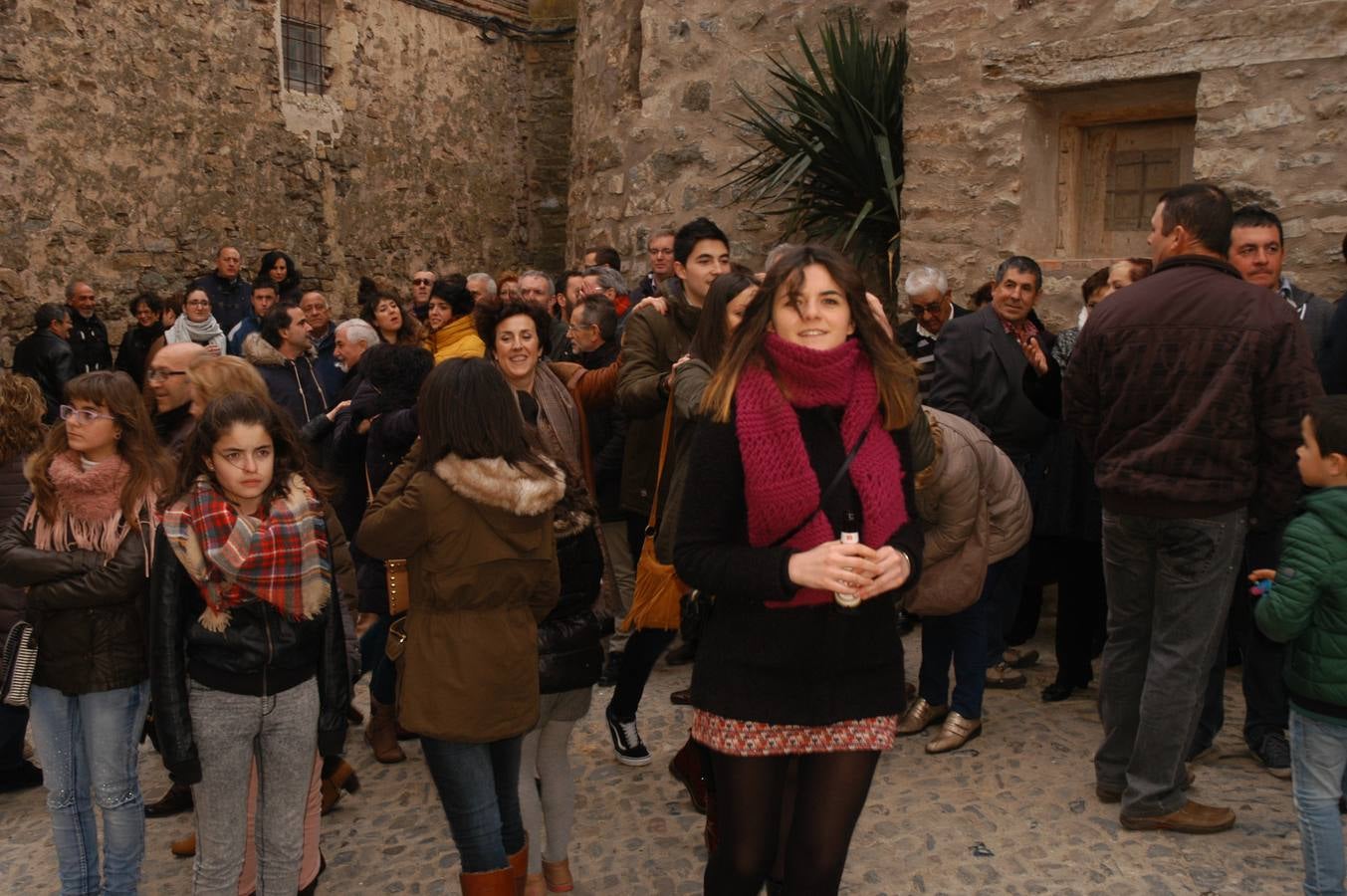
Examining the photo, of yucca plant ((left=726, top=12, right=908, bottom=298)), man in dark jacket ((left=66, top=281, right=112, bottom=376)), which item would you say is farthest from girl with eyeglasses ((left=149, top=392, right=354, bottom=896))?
man in dark jacket ((left=66, top=281, right=112, bottom=376))

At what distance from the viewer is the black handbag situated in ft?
11.1

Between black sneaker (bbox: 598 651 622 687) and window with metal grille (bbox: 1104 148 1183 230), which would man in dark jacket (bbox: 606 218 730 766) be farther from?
window with metal grille (bbox: 1104 148 1183 230)

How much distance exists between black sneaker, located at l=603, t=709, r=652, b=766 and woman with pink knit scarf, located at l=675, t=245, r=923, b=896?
1877mm

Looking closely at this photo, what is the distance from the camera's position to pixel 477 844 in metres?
Result: 3.18

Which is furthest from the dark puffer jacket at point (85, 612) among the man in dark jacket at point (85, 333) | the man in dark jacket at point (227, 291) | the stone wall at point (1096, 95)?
the man in dark jacket at point (227, 291)

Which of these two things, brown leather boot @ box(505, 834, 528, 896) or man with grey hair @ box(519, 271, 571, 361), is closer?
brown leather boot @ box(505, 834, 528, 896)

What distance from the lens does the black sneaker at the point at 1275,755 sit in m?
4.35

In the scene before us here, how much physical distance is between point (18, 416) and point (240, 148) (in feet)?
30.0

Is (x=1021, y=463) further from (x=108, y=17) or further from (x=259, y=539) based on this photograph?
(x=108, y=17)

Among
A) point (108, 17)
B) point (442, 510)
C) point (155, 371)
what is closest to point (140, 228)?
point (108, 17)

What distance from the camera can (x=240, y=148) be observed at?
12492 millimetres

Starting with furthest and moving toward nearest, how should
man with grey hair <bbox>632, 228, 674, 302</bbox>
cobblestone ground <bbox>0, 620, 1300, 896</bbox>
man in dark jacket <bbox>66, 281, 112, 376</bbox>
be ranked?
man in dark jacket <bbox>66, 281, 112, 376</bbox>, man with grey hair <bbox>632, 228, 674, 302</bbox>, cobblestone ground <bbox>0, 620, 1300, 896</bbox>

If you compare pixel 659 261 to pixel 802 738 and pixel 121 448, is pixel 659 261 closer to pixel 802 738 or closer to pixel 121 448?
pixel 121 448

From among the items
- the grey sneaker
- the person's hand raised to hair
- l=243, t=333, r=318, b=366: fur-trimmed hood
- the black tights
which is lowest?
the grey sneaker
